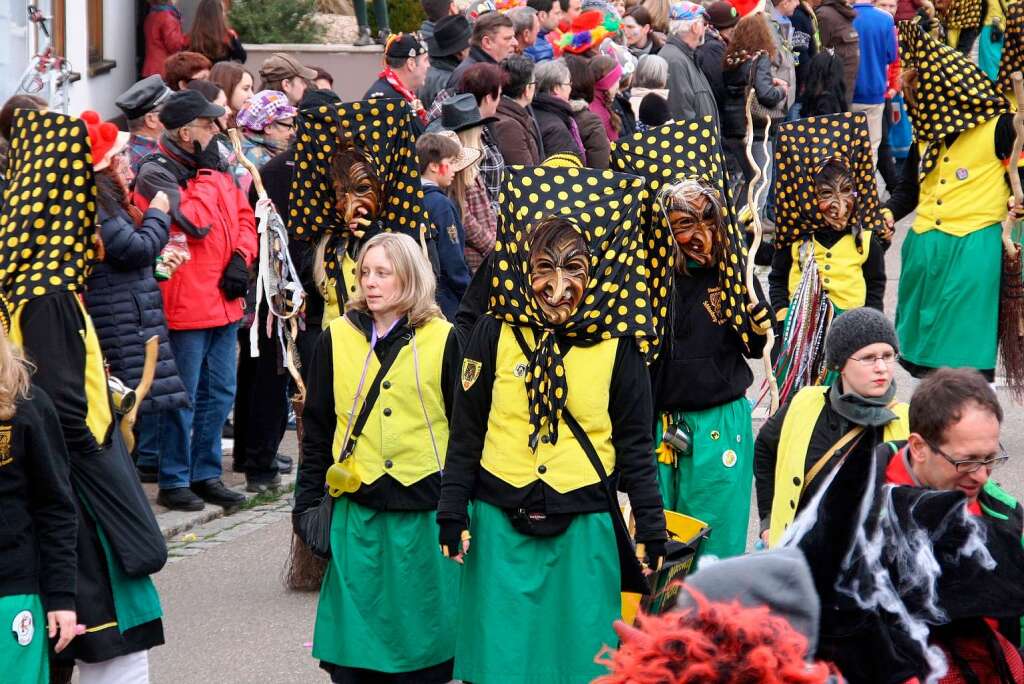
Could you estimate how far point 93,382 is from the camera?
5066 mm

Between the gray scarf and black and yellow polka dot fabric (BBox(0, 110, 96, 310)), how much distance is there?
2.31 m

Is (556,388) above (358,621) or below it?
above

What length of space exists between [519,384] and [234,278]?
358cm

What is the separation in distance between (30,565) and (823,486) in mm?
2109

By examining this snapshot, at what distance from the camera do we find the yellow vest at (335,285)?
23.4ft

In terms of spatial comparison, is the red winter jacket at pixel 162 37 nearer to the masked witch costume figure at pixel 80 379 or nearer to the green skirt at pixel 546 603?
the masked witch costume figure at pixel 80 379

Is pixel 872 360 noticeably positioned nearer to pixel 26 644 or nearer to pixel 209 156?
pixel 26 644

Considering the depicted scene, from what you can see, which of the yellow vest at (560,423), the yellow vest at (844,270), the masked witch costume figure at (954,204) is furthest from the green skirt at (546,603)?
the masked witch costume figure at (954,204)

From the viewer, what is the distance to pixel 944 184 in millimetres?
9031

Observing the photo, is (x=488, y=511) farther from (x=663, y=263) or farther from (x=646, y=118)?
(x=646, y=118)

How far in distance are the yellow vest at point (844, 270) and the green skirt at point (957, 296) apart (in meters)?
1.21

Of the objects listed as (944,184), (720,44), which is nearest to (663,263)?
(944,184)

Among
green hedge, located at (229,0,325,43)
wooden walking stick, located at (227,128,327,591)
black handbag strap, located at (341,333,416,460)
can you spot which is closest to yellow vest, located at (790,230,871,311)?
wooden walking stick, located at (227,128,327,591)

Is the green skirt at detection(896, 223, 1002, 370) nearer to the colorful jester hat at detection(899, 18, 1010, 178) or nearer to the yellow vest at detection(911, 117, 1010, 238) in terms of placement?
the yellow vest at detection(911, 117, 1010, 238)
